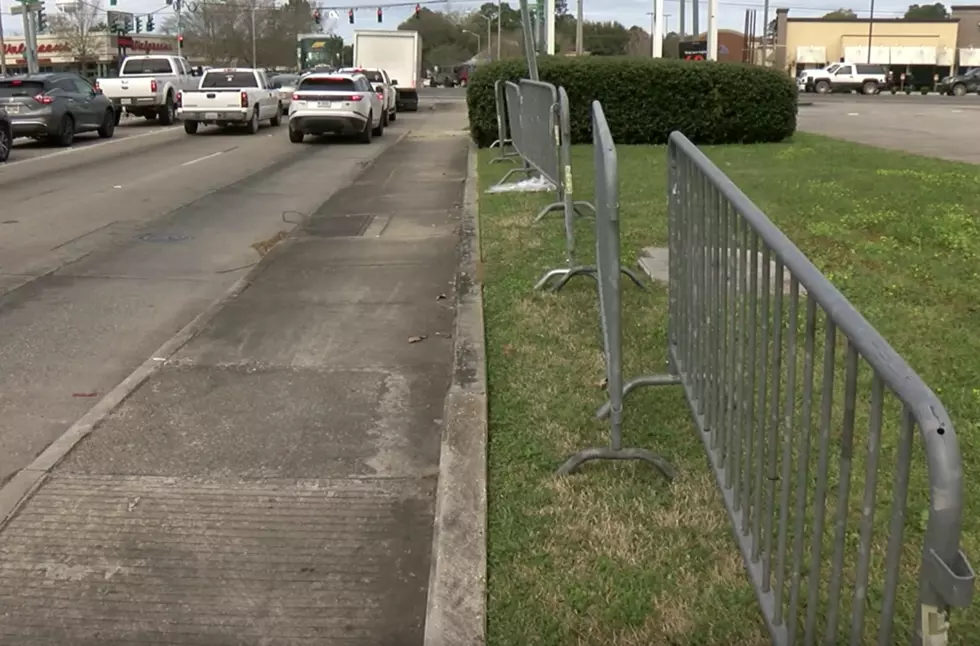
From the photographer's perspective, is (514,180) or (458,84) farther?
(458,84)

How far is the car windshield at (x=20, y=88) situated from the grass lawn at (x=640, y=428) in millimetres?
16096

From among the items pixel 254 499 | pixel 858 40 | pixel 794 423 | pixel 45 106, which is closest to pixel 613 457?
pixel 794 423

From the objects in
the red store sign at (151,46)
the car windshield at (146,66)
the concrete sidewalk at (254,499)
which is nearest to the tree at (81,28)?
the red store sign at (151,46)

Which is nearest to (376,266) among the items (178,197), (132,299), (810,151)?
(132,299)

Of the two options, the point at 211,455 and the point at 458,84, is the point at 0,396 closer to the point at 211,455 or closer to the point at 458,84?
the point at 211,455

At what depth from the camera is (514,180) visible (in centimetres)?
1427

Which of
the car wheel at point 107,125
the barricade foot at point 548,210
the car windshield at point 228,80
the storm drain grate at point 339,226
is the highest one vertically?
the car windshield at point 228,80

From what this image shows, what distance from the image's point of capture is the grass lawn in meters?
3.24

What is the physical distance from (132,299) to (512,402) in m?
4.24

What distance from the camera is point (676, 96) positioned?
1994 cm

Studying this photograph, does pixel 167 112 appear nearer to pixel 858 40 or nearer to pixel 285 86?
pixel 285 86

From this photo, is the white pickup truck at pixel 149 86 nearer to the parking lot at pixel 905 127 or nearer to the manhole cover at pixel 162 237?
the manhole cover at pixel 162 237

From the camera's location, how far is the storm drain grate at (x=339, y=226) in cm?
1107

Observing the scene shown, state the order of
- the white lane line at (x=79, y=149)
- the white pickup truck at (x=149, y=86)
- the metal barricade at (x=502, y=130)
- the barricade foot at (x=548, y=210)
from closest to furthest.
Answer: the barricade foot at (x=548, y=210)
the metal barricade at (x=502, y=130)
the white lane line at (x=79, y=149)
the white pickup truck at (x=149, y=86)
